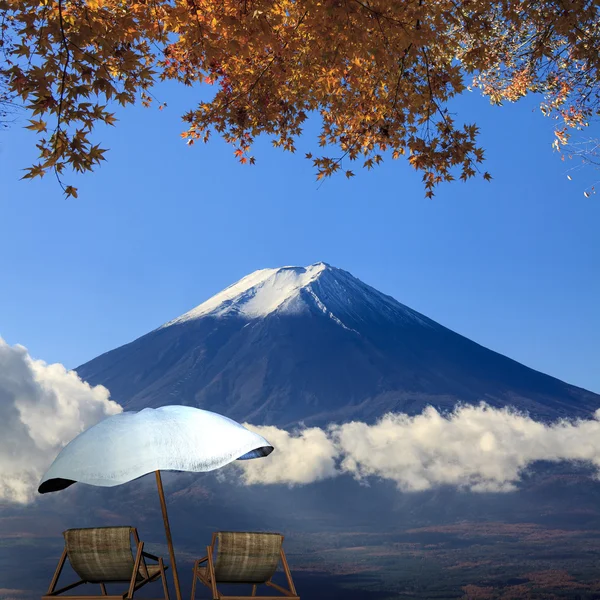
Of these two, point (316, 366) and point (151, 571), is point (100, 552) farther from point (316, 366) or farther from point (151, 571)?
point (316, 366)

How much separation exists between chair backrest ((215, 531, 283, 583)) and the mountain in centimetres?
3838

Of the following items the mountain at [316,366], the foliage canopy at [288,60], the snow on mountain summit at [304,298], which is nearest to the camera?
the foliage canopy at [288,60]

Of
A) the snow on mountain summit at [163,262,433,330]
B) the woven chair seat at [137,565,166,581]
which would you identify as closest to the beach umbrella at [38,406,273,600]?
the woven chair seat at [137,565,166,581]

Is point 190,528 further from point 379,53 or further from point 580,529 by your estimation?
point 379,53

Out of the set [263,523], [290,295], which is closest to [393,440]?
[263,523]

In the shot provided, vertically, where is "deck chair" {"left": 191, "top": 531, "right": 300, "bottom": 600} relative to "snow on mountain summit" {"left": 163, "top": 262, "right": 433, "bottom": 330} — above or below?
below

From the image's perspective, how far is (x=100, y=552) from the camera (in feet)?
17.9

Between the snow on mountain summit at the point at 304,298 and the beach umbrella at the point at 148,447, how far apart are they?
50939 mm

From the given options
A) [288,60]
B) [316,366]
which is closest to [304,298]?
[316,366]

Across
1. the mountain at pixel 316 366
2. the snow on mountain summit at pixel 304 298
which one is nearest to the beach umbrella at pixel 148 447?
the mountain at pixel 316 366

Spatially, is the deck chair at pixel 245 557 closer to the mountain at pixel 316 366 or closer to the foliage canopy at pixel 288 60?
the foliage canopy at pixel 288 60

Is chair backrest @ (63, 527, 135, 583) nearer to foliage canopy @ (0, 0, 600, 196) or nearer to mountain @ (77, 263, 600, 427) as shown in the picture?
foliage canopy @ (0, 0, 600, 196)

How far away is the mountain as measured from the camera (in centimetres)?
4712

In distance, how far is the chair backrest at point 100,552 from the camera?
17.9ft
